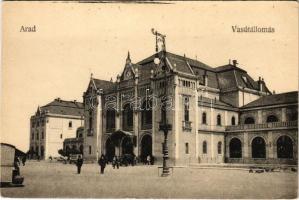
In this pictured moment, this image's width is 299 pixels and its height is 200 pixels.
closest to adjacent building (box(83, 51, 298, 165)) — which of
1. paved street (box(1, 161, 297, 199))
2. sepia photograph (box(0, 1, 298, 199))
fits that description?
sepia photograph (box(0, 1, 298, 199))

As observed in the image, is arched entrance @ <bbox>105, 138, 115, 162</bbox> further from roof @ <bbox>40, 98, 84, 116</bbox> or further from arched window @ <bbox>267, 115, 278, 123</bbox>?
arched window @ <bbox>267, 115, 278, 123</bbox>

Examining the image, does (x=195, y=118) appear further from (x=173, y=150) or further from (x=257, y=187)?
(x=257, y=187)

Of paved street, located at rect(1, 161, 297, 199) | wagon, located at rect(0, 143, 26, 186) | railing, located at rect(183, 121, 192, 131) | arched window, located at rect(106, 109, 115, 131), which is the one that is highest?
arched window, located at rect(106, 109, 115, 131)

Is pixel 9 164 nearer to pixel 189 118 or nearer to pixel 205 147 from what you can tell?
pixel 189 118

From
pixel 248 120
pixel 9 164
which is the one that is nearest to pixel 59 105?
pixel 9 164

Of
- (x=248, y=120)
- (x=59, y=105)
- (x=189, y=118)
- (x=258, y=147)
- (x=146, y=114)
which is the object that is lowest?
(x=258, y=147)

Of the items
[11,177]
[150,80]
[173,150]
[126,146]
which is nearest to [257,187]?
[11,177]

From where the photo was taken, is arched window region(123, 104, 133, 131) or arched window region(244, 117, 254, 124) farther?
arched window region(244, 117, 254, 124)
